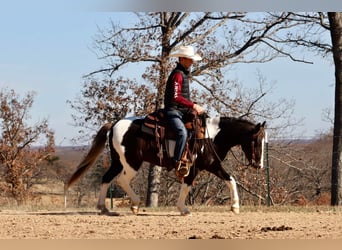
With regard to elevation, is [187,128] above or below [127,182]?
above

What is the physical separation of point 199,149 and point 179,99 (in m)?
0.80

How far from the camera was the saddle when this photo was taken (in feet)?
26.5

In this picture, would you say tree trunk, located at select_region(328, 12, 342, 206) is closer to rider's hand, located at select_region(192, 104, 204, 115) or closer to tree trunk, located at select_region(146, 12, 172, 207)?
tree trunk, located at select_region(146, 12, 172, 207)

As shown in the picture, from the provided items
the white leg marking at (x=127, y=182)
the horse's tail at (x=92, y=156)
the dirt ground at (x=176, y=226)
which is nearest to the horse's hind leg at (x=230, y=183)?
the dirt ground at (x=176, y=226)

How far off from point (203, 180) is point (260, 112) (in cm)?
342

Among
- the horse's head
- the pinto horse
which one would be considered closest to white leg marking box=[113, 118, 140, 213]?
the pinto horse

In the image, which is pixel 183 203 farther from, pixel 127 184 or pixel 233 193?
pixel 127 184

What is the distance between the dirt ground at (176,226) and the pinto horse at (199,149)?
0.41 metres

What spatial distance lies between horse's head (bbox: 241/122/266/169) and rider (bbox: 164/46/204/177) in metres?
0.88

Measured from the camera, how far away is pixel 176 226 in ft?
22.6

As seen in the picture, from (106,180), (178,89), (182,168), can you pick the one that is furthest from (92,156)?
(178,89)

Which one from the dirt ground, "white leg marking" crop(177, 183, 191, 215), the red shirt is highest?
the red shirt

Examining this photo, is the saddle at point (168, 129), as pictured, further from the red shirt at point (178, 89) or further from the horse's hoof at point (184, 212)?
the horse's hoof at point (184, 212)

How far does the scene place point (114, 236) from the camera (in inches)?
239
